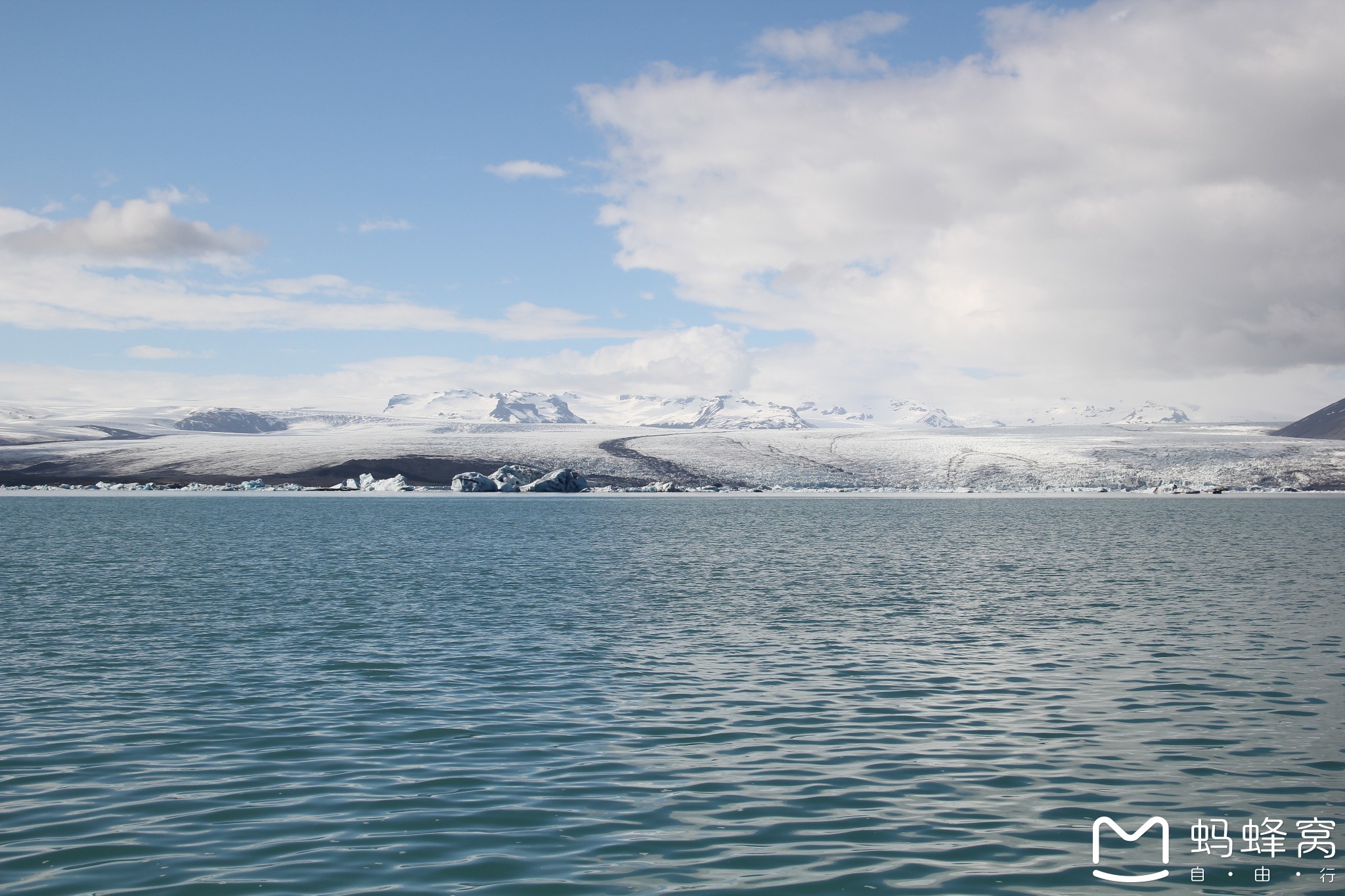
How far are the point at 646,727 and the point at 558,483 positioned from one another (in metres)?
124

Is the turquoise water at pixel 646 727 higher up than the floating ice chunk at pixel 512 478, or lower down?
lower down

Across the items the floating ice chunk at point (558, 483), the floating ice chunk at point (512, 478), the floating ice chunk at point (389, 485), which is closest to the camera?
the floating ice chunk at point (558, 483)

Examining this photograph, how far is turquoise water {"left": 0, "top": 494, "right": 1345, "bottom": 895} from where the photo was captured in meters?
10.1

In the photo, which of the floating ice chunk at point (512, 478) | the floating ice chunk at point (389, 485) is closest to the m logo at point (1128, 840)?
the floating ice chunk at point (512, 478)

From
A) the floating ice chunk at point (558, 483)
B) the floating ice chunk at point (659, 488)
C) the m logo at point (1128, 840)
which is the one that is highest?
the floating ice chunk at point (558, 483)

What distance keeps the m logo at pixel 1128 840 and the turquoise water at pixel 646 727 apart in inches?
8.0

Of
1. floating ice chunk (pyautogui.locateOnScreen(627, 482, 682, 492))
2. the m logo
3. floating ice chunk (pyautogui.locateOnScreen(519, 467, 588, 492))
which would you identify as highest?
floating ice chunk (pyautogui.locateOnScreen(519, 467, 588, 492))

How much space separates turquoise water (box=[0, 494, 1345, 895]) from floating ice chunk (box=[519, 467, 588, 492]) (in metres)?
100.0

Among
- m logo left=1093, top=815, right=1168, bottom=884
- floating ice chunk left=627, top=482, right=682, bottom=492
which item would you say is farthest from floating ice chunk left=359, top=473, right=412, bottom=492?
m logo left=1093, top=815, right=1168, bottom=884

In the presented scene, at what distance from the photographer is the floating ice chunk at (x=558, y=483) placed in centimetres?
13788

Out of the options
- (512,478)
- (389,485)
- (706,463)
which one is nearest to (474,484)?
(512,478)

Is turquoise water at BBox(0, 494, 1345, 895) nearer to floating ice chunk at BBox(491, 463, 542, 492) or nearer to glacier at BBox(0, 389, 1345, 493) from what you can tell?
floating ice chunk at BBox(491, 463, 542, 492)

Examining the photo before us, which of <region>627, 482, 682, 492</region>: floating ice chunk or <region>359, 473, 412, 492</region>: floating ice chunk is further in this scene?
<region>627, 482, 682, 492</region>: floating ice chunk

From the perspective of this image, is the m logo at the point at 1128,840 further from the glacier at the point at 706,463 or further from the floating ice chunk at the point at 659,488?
the floating ice chunk at the point at 659,488
